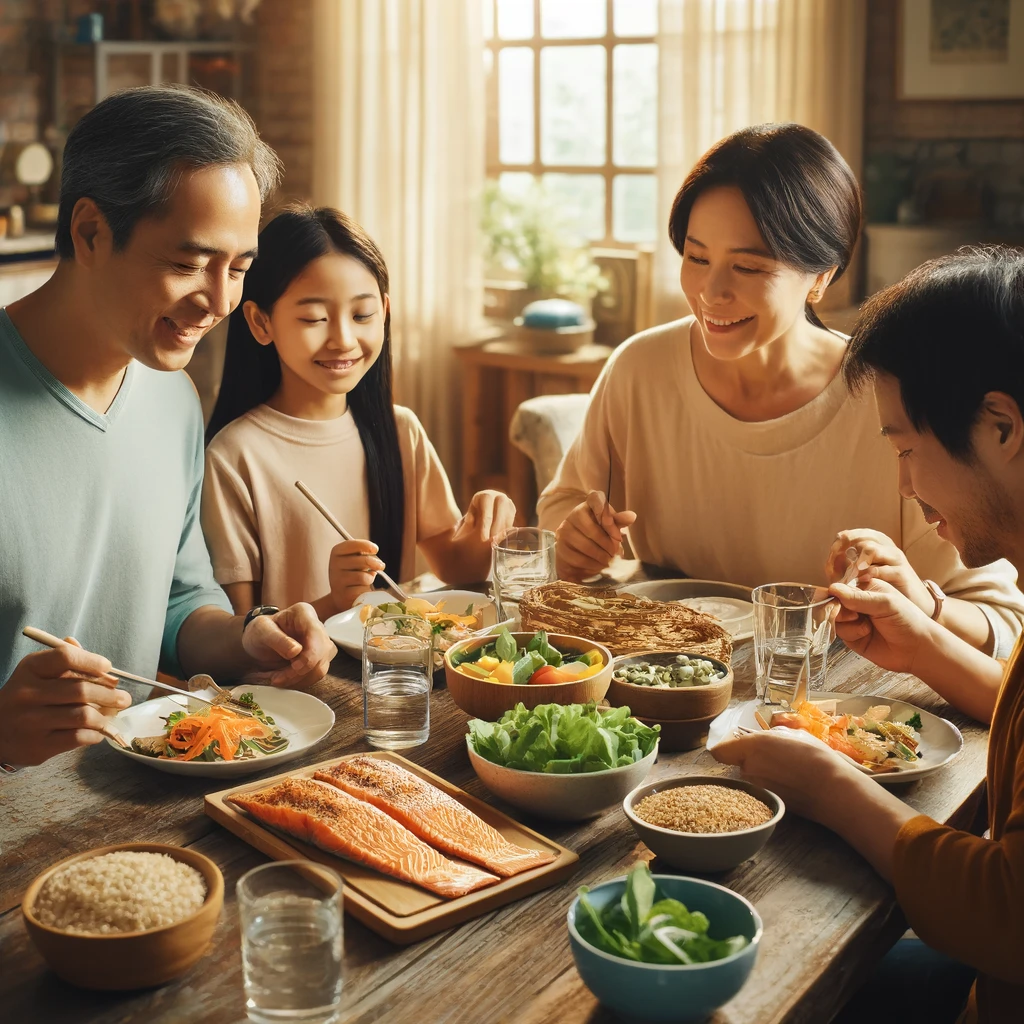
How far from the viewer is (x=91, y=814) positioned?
1.38 m

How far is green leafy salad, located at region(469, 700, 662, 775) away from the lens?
135 centimetres

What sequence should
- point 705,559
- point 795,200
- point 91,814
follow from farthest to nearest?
point 705,559
point 795,200
point 91,814

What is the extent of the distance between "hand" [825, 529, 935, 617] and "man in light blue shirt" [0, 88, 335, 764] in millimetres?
794

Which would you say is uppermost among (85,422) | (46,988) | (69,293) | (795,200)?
(795,200)

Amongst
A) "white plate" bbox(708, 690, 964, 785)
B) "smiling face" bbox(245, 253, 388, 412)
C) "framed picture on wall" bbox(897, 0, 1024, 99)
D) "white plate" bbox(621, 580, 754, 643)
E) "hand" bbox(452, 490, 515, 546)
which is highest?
"framed picture on wall" bbox(897, 0, 1024, 99)

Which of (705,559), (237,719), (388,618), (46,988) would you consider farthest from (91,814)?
(705,559)

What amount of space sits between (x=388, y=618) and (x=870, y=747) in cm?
63

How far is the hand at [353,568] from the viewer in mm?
2014

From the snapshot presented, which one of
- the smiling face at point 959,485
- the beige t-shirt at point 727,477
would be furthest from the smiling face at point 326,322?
the smiling face at point 959,485

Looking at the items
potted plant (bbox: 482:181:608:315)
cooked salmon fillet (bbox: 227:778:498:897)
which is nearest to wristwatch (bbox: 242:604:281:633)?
cooked salmon fillet (bbox: 227:778:498:897)

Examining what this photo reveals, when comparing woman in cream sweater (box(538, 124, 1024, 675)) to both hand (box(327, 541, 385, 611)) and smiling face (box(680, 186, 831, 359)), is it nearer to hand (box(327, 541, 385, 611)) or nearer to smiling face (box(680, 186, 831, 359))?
smiling face (box(680, 186, 831, 359))

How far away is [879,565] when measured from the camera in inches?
72.9

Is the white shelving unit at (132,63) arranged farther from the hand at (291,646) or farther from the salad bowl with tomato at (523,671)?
the salad bowl with tomato at (523,671)

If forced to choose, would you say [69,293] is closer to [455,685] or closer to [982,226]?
[455,685]
